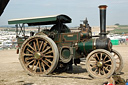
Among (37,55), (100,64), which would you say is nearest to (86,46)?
(100,64)

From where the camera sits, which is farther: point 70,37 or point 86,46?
point 70,37

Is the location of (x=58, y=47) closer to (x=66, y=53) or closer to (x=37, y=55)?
(x=66, y=53)

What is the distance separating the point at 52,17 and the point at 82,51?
6.18 ft

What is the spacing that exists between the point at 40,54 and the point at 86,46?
75.3 inches

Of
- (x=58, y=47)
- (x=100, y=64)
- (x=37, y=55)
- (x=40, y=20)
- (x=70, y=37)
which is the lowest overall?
(x=100, y=64)

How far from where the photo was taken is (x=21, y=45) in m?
8.93

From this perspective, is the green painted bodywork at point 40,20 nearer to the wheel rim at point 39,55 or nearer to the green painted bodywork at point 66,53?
the wheel rim at point 39,55

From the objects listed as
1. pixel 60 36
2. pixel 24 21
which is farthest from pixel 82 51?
pixel 24 21

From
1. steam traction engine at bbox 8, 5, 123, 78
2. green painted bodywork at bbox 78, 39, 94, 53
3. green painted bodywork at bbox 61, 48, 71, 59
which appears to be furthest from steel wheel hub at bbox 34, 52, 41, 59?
green painted bodywork at bbox 78, 39, 94, 53

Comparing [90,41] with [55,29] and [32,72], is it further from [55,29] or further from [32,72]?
[32,72]

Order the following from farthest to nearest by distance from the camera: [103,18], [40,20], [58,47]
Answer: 1. [58,47]
2. [40,20]
3. [103,18]

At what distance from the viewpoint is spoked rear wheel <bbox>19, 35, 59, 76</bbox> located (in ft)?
25.6

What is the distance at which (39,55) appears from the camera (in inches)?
314

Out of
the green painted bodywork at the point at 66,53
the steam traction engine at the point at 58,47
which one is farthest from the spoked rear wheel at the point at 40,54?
the green painted bodywork at the point at 66,53
